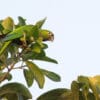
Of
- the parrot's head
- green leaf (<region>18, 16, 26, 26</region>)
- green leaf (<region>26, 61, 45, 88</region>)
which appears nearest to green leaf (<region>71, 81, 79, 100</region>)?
green leaf (<region>26, 61, 45, 88</region>)

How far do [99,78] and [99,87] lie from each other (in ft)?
0.37

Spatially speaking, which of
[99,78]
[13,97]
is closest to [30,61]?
[13,97]

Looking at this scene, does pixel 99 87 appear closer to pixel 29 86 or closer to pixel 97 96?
pixel 97 96

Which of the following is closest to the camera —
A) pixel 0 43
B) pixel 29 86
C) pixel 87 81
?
pixel 0 43

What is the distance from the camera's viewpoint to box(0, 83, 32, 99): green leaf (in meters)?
2.41

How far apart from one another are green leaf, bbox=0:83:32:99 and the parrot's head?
383 mm

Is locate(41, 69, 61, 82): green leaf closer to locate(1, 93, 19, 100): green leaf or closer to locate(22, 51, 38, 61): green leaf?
locate(22, 51, 38, 61): green leaf

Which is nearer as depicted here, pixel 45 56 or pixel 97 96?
pixel 97 96

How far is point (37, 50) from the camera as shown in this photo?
2.31m

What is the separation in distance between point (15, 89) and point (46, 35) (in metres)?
0.45

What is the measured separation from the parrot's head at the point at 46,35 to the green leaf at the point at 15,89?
1.26ft

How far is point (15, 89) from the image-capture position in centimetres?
247

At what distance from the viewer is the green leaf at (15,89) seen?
7.92ft

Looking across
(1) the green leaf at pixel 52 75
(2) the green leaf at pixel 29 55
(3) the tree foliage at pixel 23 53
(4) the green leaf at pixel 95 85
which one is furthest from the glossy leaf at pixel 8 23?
(4) the green leaf at pixel 95 85
